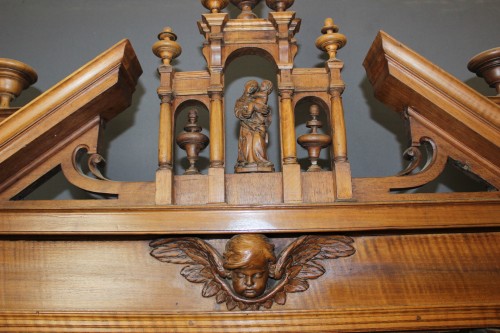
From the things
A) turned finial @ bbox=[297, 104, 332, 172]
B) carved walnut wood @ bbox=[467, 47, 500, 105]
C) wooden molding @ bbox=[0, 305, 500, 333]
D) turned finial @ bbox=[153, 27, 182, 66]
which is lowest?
wooden molding @ bbox=[0, 305, 500, 333]

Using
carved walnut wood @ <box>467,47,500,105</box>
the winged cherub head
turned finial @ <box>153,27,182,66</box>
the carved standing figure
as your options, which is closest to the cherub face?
the winged cherub head

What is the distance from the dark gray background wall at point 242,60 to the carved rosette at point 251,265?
1.56 ft

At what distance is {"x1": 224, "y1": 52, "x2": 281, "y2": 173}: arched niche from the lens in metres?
1.54

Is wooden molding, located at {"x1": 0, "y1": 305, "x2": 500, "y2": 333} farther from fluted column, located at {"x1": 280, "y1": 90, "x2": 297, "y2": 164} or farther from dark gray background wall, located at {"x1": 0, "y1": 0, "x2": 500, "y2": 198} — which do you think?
dark gray background wall, located at {"x1": 0, "y1": 0, "x2": 500, "y2": 198}

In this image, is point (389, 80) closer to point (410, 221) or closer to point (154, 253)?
point (410, 221)

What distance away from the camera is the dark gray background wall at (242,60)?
5.11 ft

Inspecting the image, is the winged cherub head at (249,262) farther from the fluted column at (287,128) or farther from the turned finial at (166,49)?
the turned finial at (166,49)

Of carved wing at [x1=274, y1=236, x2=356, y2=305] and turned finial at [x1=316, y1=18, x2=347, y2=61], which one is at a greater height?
turned finial at [x1=316, y1=18, x2=347, y2=61]

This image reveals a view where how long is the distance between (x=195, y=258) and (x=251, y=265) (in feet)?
0.40

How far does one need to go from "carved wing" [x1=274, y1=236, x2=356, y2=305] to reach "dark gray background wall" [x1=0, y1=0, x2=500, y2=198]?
469 mm

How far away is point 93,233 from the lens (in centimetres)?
107

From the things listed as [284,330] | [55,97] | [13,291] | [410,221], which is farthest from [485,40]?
[13,291]

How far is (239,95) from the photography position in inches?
62.5

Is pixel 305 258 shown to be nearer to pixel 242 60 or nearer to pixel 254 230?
pixel 254 230
